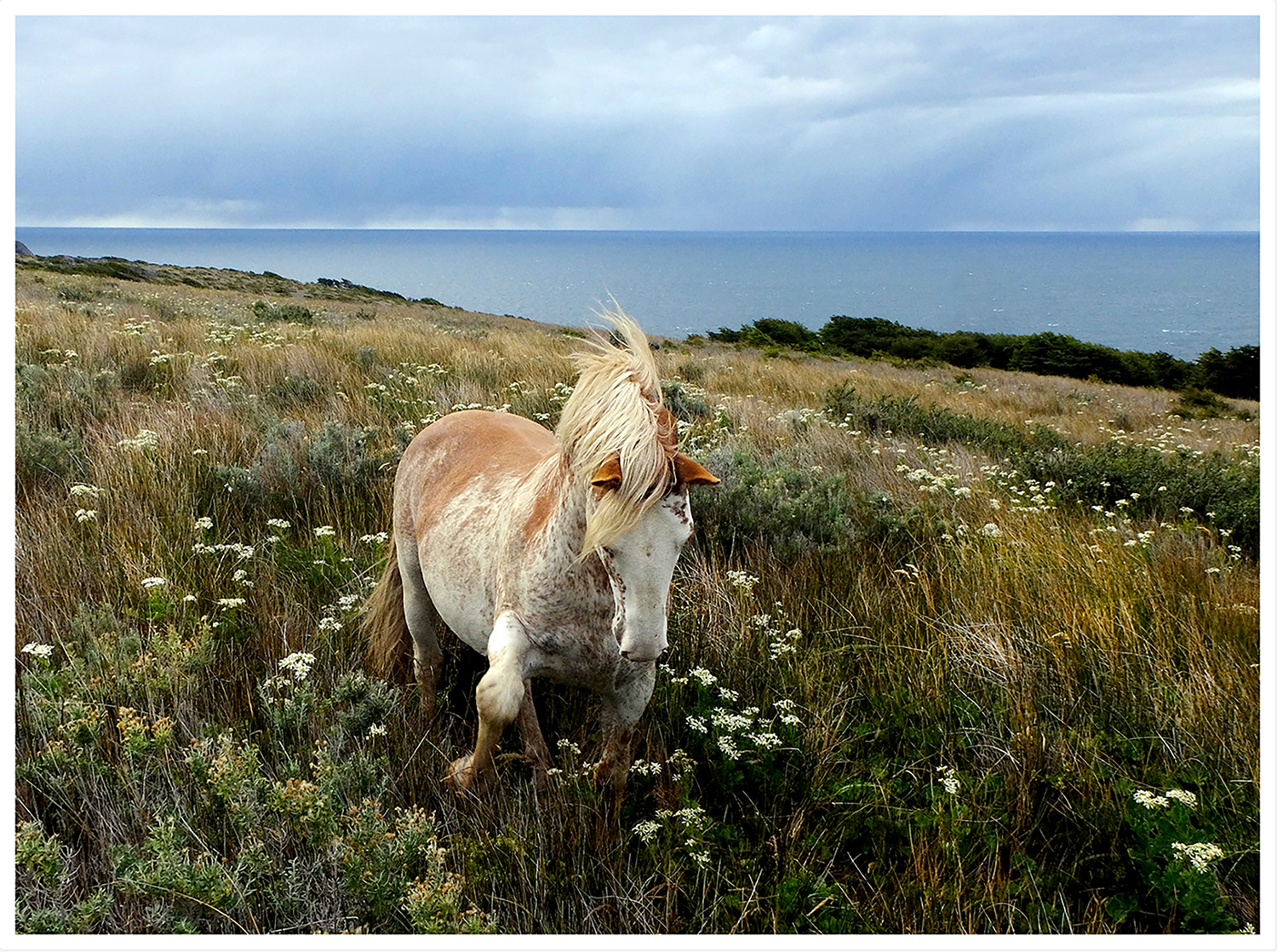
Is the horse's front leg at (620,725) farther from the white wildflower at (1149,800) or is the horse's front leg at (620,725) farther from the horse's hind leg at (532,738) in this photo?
the white wildflower at (1149,800)

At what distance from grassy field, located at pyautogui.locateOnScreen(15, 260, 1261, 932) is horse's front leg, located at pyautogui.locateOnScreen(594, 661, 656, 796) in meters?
0.09

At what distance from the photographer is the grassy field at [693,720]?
2162 millimetres

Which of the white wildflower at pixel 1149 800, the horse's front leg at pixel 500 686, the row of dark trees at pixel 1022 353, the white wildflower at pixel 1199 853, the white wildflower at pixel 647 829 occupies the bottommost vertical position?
the white wildflower at pixel 647 829

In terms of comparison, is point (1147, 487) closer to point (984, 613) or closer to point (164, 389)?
point (984, 613)

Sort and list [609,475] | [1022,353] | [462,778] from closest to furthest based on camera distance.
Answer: [609,475]
[462,778]
[1022,353]

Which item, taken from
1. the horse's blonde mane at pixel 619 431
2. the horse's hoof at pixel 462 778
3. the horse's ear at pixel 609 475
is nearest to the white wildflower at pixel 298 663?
the horse's hoof at pixel 462 778

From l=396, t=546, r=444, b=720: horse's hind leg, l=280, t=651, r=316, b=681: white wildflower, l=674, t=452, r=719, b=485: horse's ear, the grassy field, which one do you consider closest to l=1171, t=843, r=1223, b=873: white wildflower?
the grassy field

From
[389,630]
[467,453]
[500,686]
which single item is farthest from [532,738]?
[467,453]

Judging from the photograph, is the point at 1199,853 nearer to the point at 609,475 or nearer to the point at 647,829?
the point at 647,829

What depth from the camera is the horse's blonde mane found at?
6.18 ft

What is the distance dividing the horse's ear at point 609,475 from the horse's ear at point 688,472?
16 cm

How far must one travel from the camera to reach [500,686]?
86.6 inches

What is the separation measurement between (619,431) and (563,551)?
45 centimetres

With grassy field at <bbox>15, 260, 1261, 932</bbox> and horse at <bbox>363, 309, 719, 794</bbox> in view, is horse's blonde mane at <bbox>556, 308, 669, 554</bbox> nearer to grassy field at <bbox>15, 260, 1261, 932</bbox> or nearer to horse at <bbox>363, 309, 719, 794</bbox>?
horse at <bbox>363, 309, 719, 794</bbox>
